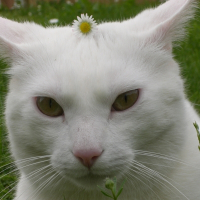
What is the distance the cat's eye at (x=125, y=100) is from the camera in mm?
1856

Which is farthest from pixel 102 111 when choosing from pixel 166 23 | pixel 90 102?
pixel 166 23

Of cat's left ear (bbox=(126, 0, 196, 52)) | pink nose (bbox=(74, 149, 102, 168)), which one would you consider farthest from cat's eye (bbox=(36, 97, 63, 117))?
cat's left ear (bbox=(126, 0, 196, 52))

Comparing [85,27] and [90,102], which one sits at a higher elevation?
[85,27]

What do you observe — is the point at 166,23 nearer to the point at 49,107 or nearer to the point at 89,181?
the point at 49,107

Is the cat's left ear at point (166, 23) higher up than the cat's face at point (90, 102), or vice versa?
the cat's left ear at point (166, 23)

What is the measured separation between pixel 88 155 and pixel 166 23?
2.84 ft

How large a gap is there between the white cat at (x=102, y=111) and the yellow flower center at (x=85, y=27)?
0.02 metres

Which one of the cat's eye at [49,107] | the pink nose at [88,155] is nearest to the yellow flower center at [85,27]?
the cat's eye at [49,107]

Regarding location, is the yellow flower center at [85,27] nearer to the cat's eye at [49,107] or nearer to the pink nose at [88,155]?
the cat's eye at [49,107]

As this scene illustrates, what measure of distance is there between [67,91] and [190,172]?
0.96 metres

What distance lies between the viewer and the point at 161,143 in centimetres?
201

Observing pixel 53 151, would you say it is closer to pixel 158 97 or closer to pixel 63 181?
pixel 63 181

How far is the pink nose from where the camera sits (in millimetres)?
1687

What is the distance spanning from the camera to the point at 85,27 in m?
2.04
